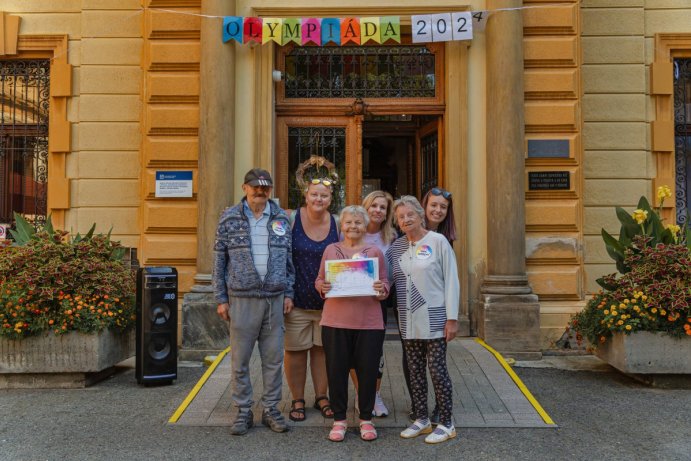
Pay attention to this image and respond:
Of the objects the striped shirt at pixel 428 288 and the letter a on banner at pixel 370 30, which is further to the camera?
the letter a on banner at pixel 370 30

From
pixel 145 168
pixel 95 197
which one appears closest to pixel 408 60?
pixel 145 168

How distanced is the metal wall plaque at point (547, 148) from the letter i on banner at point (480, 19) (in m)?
1.62

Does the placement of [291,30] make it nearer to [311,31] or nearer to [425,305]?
[311,31]

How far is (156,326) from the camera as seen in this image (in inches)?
241

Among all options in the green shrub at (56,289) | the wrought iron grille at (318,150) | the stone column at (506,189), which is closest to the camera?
the green shrub at (56,289)

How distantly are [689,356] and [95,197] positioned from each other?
747cm

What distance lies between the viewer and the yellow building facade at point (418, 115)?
7.77 m

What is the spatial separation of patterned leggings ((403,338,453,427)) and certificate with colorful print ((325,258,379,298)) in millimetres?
561

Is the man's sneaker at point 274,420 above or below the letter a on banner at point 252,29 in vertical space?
below

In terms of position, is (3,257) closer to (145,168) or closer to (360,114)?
(145,168)

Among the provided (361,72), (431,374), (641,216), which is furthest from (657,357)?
(361,72)

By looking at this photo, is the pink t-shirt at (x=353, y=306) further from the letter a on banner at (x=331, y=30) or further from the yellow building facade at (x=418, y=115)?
the letter a on banner at (x=331, y=30)

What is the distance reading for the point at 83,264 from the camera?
20.4 ft

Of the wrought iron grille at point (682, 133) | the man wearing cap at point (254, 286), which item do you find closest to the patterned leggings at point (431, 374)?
the man wearing cap at point (254, 286)
